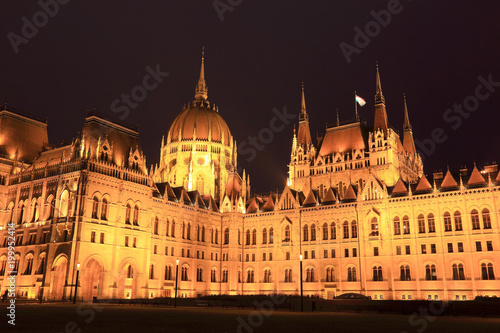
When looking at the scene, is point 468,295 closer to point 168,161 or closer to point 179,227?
point 179,227

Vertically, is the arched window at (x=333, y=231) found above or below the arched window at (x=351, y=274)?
above

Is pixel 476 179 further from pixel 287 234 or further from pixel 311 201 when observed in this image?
pixel 287 234

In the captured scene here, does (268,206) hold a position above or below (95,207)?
above

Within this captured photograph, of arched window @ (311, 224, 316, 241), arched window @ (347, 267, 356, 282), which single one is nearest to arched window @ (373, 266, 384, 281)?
arched window @ (347, 267, 356, 282)

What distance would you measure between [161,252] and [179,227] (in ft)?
17.7

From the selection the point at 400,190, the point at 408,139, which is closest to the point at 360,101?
the point at 408,139

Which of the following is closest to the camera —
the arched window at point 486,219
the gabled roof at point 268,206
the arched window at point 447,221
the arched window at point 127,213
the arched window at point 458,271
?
the arched window at point 486,219

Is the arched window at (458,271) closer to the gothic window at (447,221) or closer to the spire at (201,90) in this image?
the gothic window at (447,221)

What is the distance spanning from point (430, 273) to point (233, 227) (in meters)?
33.2

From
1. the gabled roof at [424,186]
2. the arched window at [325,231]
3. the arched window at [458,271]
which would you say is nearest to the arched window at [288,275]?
the arched window at [325,231]

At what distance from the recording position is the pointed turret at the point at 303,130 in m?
95.1

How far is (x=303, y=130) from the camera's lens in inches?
3807

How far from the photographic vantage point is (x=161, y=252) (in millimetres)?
69750

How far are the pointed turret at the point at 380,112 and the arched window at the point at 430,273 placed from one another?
27883mm
